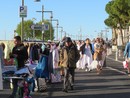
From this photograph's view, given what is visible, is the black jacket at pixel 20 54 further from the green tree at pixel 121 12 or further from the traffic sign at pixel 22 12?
the green tree at pixel 121 12

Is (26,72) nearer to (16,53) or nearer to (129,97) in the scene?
(16,53)

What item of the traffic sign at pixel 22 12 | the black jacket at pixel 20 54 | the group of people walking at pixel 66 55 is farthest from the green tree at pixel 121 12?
the black jacket at pixel 20 54

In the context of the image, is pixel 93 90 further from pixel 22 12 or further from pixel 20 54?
pixel 22 12

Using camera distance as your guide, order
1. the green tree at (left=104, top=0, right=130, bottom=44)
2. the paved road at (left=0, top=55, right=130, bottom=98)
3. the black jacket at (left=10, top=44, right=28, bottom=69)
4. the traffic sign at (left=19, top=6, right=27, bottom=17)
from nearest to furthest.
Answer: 1. the black jacket at (left=10, top=44, right=28, bottom=69)
2. the paved road at (left=0, top=55, right=130, bottom=98)
3. the traffic sign at (left=19, top=6, right=27, bottom=17)
4. the green tree at (left=104, top=0, right=130, bottom=44)

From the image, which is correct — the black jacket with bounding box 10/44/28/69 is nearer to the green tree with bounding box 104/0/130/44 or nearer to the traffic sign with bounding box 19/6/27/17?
the traffic sign with bounding box 19/6/27/17

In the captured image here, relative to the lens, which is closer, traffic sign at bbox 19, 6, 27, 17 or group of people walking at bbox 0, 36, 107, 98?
group of people walking at bbox 0, 36, 107, 98

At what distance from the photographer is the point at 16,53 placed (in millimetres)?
13359

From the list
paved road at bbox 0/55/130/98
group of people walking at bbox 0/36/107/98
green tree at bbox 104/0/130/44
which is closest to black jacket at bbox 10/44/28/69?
group of people walking at bbox 0/36/107/98

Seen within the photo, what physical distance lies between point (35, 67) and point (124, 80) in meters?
5.20

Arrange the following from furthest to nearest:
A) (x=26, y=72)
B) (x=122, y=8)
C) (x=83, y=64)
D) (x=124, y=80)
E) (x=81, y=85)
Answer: (x=122, y=8)
(x=83, y=64)
(x=124, y=80)
(x=81, y=85)
(x=26, y=72)

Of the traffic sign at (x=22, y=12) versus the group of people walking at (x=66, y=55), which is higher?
the traffic sign at (x=22, y=12)

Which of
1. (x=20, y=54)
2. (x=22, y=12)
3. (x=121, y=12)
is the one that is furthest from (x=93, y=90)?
(x=121, y=12)

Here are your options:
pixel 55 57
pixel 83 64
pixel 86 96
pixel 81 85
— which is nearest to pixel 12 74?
pixel 86 96

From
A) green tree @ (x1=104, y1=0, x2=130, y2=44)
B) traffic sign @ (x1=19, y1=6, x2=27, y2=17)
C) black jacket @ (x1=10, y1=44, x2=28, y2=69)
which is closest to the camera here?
black jacket @ (x1=10, y1=44, x2=28, y2=69)
